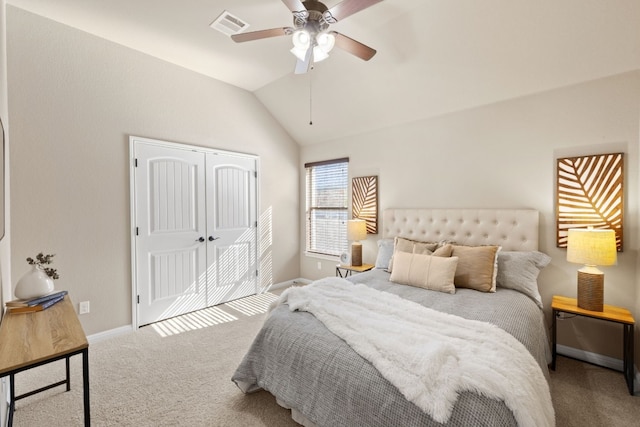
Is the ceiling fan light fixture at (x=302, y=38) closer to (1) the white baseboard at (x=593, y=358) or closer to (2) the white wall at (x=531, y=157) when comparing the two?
(2) the white wall at (x=531, y=157)

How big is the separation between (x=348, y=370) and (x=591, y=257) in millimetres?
2177

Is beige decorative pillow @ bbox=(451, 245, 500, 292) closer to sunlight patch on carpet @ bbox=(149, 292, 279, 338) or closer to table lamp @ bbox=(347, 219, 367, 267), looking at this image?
table lamp @ bbox=(347, 219, 367, 267)

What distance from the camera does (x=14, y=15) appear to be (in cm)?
251

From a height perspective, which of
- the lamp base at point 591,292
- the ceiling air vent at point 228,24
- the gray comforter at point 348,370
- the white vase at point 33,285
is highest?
the ceiling air vent at point 228,24

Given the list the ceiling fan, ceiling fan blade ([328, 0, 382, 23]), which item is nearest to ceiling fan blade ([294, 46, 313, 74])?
the ceiling fan

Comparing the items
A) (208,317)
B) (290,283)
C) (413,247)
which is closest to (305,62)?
(413,247)

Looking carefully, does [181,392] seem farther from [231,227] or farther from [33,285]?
[231,227]

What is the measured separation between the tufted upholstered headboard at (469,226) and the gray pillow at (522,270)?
0.59 feet

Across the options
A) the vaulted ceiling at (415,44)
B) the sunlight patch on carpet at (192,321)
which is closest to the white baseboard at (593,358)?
the vaulted ceiling at (415,44)

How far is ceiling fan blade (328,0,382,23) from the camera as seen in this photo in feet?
5.95

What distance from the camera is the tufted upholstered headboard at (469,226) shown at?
2.79 meters

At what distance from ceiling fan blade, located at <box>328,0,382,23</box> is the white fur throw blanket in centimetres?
203

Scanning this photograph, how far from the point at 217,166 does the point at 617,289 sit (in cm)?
452

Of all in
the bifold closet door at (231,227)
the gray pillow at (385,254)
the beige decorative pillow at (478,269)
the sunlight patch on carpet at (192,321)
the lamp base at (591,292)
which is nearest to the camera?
the lamp base at (591,292)
